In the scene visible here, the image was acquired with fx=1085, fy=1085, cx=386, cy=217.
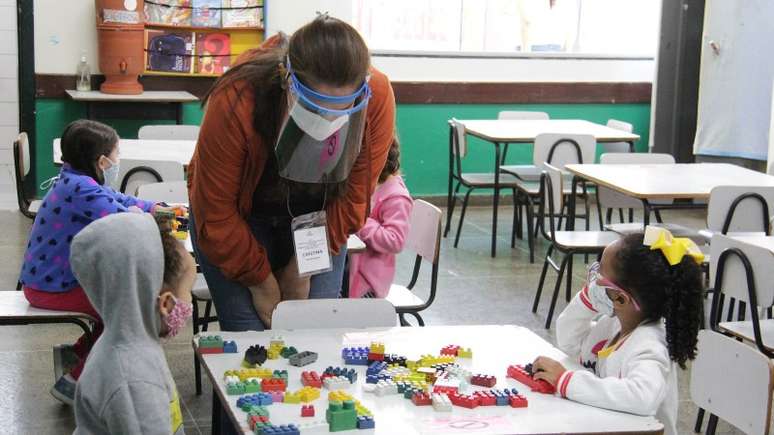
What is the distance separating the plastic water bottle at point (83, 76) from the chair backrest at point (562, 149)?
3.15 m

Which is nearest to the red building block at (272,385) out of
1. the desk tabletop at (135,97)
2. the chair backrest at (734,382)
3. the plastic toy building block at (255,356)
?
the plastic toy building block at (255,356)

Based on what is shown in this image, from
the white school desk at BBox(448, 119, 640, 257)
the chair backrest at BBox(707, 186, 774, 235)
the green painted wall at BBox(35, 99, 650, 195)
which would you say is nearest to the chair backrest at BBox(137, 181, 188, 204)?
the chair backrest at BBox(707, 186, 774, 235)

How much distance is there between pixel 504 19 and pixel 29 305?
5.67 meters

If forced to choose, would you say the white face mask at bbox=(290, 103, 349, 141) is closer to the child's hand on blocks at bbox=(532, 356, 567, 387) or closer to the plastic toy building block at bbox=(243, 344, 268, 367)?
the plastic toy building block at bbox=(243, 344, 268, 367)

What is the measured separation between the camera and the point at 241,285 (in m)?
2.77

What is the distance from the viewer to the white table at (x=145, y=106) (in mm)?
7375

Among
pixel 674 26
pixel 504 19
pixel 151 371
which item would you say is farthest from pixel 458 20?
pixel 151 371

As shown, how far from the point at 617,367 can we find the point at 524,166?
4801 millimetres

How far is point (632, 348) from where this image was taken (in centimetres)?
247

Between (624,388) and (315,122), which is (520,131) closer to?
(315,122)

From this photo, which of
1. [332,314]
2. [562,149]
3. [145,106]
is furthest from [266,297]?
[145,106]

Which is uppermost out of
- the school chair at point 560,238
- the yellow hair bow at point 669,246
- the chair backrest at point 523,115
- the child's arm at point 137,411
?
the yellow hair bow at point 669,246

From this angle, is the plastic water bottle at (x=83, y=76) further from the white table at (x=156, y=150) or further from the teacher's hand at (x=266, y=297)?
the teacher's hand at (x=266, y=297)

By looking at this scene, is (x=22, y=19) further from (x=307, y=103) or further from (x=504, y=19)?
(x=307, y=103)
